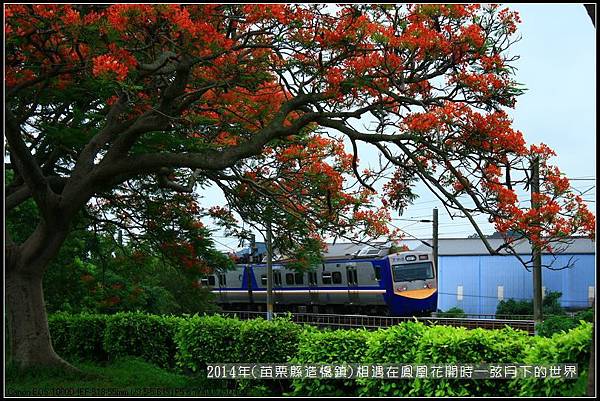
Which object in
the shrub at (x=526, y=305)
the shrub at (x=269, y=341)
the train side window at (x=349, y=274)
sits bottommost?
the shrub at (x=526, y=305)

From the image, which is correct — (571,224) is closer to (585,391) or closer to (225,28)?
(585,391)

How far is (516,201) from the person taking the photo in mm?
10258

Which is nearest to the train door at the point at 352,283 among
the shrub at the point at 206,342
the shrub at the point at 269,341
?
the shrub at the point at 206,342

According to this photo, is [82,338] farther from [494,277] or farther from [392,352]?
[494,277]

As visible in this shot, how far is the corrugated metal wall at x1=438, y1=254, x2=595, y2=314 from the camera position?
122ft

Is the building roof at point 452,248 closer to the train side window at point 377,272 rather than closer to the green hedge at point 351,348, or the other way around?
the train side window at point 377,272

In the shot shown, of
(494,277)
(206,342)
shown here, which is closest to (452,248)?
(494,277)

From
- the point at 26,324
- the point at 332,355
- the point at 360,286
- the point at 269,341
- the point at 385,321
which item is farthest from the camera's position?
the point at 360,286

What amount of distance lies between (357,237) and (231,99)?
3177 millimetres

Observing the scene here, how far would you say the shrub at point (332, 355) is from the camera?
9.89 metres

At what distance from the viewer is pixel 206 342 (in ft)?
40.4

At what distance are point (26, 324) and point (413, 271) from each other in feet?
60.8

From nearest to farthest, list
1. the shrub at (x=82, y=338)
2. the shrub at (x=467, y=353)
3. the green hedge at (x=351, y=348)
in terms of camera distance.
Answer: the green hedge at (x=351, y=348), the shrub at (x=467, y=353), the shrub at (x=82, y=338)

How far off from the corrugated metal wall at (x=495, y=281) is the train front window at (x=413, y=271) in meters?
9.00
